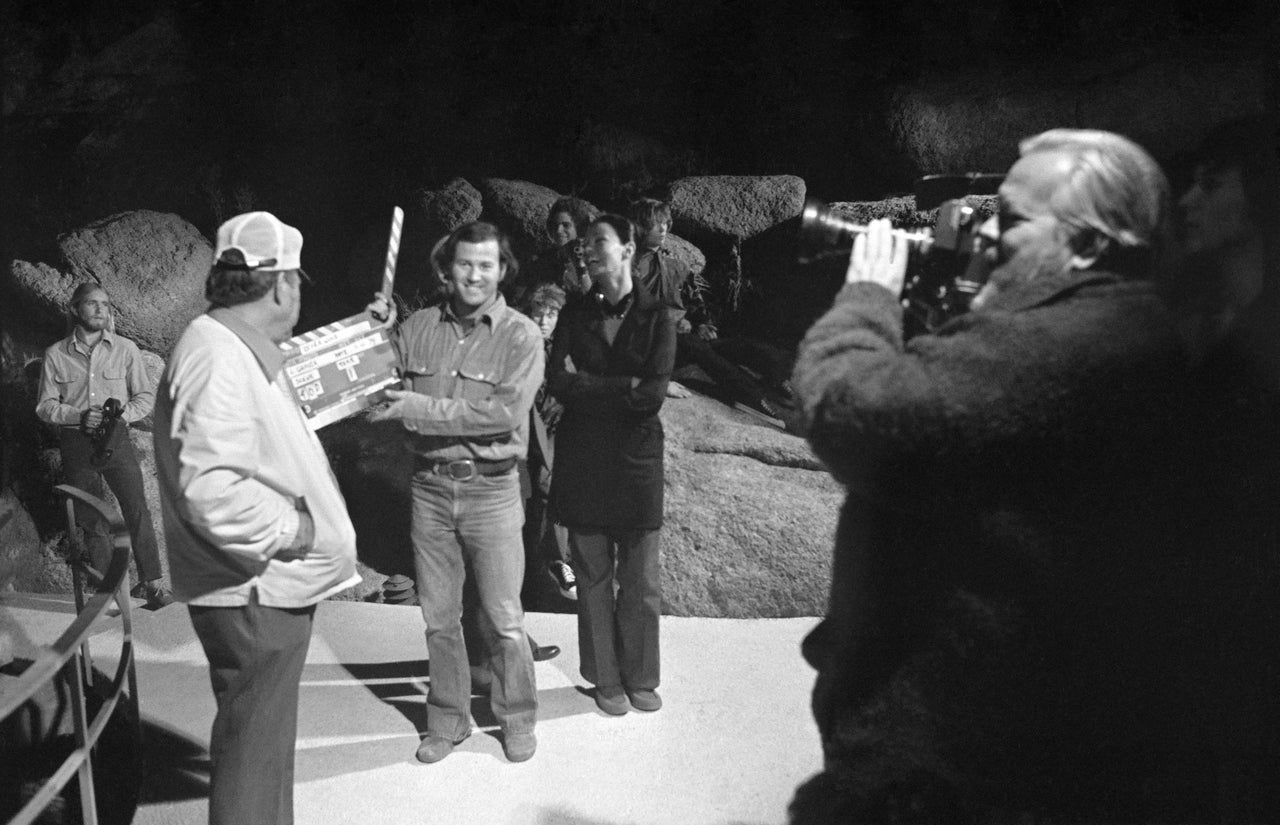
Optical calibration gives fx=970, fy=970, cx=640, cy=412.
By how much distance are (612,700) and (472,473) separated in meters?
1.00

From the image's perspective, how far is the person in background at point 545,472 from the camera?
13.8 feet

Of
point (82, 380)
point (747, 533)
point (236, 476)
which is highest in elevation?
point (236, 476)

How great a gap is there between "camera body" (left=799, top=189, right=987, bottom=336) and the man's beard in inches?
7.8

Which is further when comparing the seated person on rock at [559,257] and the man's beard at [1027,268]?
the seated person on rock at [559,257]

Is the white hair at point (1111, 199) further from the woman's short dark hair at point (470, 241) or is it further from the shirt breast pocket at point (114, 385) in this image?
the shirt breast pocket at point (114, 385)

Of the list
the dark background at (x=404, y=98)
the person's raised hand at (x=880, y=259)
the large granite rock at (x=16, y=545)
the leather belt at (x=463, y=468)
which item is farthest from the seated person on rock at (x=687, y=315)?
the large granite rock at (x=16, y=545)

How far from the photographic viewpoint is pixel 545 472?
14.4 feet

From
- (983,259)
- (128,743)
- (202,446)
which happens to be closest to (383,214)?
(128,743)

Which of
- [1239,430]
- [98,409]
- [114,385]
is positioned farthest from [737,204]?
[1239,430]

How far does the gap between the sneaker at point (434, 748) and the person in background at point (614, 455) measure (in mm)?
567

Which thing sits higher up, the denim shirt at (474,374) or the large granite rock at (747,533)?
the denim shirt at (474,374)

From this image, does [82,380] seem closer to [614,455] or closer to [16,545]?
[16,545]

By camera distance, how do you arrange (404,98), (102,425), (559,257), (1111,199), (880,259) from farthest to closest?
(404,98) → (559,257) → (102,425) → (880,259) → (1111,199)

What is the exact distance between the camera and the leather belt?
3.06 m
